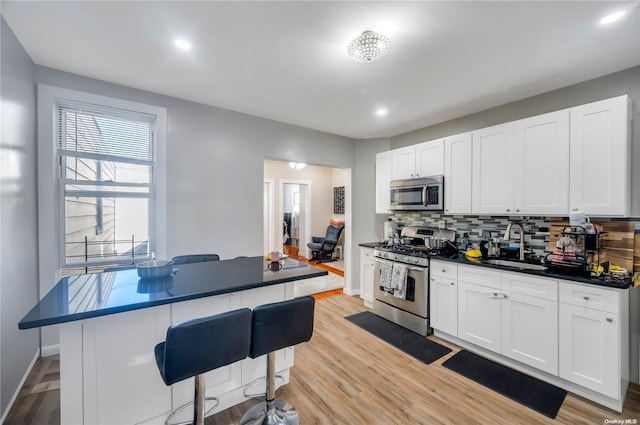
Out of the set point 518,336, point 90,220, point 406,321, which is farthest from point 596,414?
point 90,220

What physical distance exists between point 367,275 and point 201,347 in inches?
120

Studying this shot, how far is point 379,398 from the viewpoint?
2.08 meters

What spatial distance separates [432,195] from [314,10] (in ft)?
8.18

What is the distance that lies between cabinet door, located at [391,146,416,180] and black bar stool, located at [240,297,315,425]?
8.80ft

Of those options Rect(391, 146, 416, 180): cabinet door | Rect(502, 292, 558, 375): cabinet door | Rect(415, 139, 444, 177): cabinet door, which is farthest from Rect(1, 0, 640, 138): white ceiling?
Rect(502, 292, 558, 375): cabinet door

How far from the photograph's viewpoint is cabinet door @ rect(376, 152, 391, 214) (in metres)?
4.00

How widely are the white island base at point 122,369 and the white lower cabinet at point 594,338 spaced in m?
2.62

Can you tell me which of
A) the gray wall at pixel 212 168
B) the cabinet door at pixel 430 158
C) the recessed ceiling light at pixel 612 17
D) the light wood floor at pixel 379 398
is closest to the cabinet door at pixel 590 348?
the light wood floor at pixel 379 398

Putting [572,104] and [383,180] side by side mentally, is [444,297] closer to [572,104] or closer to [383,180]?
[383,180]

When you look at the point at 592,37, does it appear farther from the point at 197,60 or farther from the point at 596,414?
the point at 197,60

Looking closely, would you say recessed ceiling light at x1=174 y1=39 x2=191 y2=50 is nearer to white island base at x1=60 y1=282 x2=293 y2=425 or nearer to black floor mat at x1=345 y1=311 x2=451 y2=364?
white island base at x1=60 y1=282 x2=293 y2=425

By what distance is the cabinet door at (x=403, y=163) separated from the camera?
3641 mm

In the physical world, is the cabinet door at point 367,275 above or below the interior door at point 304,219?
below

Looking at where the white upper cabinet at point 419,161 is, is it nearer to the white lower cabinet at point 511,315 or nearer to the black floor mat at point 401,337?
the white lower cabinet at point 511,315
